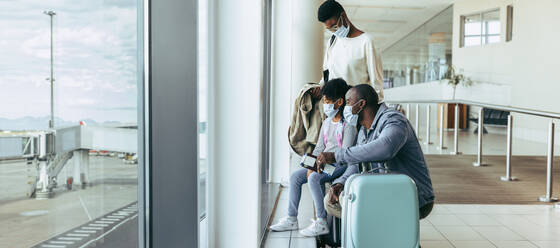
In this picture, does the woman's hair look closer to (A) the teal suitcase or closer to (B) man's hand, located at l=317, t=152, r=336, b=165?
(B) man's hand, located at l=317, t=152, r=336, b=165

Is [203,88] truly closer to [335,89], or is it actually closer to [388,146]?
[335,89]

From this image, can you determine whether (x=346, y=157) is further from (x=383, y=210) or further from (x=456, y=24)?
(x=456, y=24)

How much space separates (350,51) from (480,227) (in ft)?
6.22

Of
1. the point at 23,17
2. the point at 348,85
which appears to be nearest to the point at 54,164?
the point at 23,17

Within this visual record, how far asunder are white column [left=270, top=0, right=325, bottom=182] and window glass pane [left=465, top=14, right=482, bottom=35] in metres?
9.78

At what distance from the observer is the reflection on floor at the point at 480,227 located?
11.1ft

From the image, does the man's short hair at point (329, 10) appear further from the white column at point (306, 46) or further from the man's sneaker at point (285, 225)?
the white column at point (306, 46)

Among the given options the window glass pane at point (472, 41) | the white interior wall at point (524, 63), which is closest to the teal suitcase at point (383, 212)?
the white interior wall at point (524, 63)

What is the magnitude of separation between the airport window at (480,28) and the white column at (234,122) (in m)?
11.8

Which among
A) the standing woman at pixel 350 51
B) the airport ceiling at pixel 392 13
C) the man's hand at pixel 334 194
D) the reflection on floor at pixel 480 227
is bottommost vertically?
the reflection on floor at pixel 480 227

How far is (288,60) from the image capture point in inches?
227

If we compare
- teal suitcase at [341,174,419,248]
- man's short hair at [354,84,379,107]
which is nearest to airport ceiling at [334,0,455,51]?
man's short hair at [354,84,379,107]

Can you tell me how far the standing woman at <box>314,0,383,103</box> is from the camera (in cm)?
320

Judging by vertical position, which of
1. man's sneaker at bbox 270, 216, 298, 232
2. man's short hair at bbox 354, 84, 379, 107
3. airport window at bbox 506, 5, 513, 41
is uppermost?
airport window at bbox 506, 5, 513, 41
